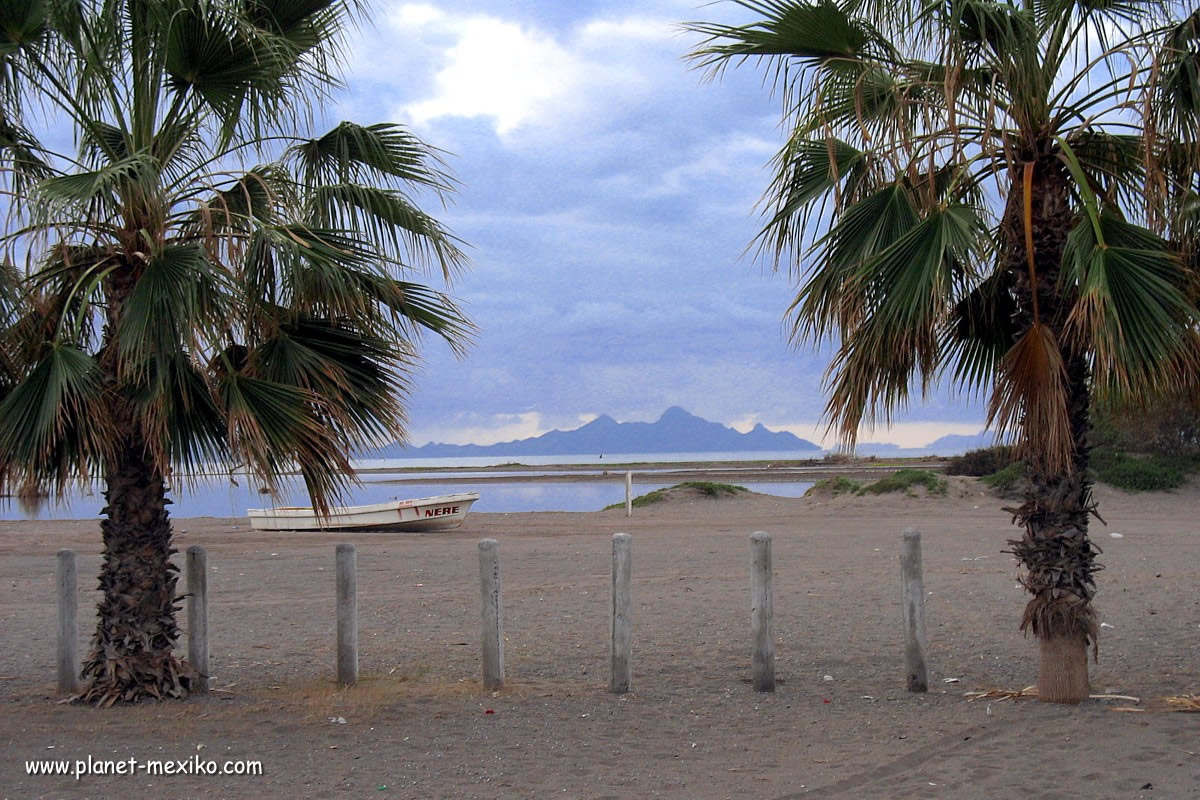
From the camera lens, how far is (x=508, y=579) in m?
15.6

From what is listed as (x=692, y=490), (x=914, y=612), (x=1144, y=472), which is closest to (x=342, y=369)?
(x=914, y=612)

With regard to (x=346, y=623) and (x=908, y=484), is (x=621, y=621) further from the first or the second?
(x=908, y=484)

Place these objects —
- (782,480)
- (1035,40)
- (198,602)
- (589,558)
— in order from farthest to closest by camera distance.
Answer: (782,480), (589,558), (198,602), (1035,40)

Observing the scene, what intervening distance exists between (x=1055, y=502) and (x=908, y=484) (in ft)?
74.3

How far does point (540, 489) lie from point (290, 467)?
167 feet

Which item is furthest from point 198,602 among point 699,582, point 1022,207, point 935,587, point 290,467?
point 935,587

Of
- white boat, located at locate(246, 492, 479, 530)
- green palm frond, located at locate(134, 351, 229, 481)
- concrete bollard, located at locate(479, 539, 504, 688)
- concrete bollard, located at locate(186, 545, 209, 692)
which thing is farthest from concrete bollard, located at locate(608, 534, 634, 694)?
white boat, located at locate(246, 492, 479, 530)

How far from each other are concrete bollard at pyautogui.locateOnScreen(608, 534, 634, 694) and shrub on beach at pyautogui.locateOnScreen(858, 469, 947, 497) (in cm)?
2195

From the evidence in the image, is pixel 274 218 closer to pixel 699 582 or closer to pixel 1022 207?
pixel 1022 207

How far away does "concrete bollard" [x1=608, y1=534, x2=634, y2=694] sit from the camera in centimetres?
836

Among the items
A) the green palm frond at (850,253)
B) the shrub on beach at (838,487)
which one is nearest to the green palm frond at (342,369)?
the green palm frond at (850,253)

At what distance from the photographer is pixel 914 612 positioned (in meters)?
8.26

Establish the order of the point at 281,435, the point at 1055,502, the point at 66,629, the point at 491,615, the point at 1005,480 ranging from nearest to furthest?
the point at 281,435
the point at 1055,502
the point at 491,615
the point at 66,629
the point at 1005,480

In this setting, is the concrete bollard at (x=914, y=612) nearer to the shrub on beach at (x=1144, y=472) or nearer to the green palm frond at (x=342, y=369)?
the green palm frond at (x=342, y=369)
